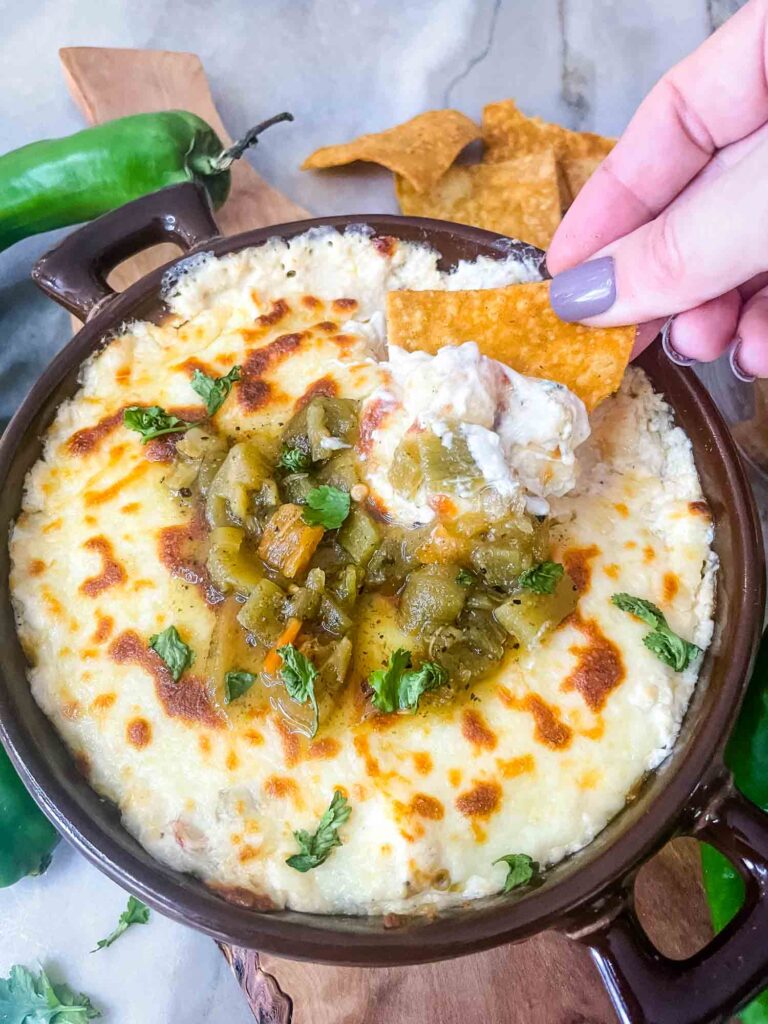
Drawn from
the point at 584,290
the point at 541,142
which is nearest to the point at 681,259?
the point at 584,290

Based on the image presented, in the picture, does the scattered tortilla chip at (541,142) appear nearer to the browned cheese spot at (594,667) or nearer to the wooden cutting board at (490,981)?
the browned cheese spot at (594,667)

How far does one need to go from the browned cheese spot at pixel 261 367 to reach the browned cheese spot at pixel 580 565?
34.5 inches

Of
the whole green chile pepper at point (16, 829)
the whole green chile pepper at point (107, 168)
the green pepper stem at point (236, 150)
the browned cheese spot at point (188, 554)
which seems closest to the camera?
the browned cheese spot at point (188, 554)

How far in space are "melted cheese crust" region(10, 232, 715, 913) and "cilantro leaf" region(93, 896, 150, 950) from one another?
104cm

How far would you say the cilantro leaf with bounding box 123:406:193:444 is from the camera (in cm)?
238

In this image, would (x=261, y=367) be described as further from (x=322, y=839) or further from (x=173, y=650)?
(x=322, y=839)

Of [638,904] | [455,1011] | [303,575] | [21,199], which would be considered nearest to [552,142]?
[21,199]

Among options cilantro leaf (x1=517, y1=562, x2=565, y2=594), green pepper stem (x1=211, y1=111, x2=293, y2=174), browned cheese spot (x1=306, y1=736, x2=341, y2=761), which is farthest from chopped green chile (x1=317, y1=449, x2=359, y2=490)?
green pepper stem (x1=211, y1=111, x2=293, y2=174)

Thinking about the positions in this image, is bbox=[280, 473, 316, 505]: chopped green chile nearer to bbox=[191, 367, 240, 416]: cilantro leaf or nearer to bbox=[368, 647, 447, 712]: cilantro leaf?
bbox=[191, 367, 240, 416]: cilantro leaf

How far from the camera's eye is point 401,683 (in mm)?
2045

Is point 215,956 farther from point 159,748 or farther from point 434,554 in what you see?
point 434,554

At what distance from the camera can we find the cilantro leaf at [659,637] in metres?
2.19

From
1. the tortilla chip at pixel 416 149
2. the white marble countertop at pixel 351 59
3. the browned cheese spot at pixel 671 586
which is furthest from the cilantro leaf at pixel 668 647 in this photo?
the white marble countertop at pixel 351 59

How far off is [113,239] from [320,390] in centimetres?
90
